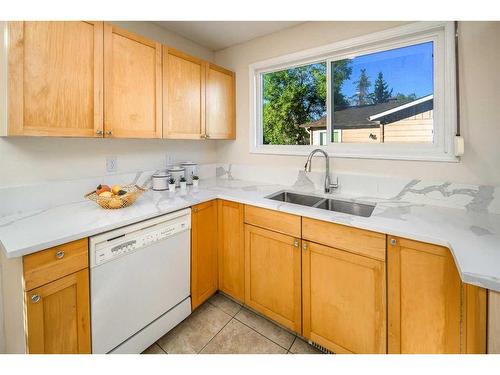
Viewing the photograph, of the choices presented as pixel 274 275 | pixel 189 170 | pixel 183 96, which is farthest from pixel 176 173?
pixel 274 275

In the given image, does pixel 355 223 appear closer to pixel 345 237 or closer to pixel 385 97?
pixel 345 237

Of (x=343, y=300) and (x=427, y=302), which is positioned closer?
(x=427, y=302)

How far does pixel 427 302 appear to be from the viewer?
113 centimetres

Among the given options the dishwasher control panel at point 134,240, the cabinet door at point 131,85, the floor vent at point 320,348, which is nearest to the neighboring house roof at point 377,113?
the cabinet door at point 131,85

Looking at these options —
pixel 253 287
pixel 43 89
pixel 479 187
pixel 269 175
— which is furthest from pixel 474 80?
pixel 43 89

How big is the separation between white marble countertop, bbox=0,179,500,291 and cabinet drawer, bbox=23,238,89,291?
0.04 meters

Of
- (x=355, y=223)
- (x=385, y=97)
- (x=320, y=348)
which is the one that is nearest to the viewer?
(x=355, y=223)

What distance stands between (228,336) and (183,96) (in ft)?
6.13

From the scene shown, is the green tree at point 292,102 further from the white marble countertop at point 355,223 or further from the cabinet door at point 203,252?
the cabinet door at point 203,252

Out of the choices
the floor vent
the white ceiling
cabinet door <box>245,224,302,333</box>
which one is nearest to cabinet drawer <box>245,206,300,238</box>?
cabinet door <box>245,224,302,333</box>

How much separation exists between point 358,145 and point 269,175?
83cm

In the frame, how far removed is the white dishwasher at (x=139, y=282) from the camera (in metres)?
1.25

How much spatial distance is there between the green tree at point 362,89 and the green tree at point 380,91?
5cm
